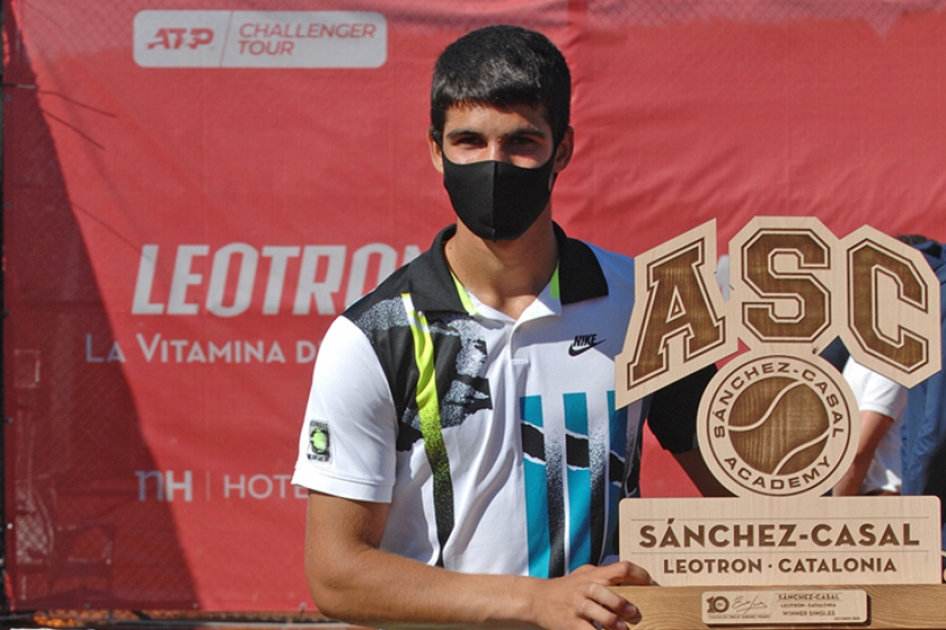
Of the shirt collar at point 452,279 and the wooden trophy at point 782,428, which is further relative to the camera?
the shirt collar at point 452,279

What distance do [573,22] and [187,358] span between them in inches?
72.7

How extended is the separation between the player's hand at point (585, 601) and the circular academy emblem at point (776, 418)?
0.85 ft

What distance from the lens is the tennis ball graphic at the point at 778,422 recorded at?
5.31ft

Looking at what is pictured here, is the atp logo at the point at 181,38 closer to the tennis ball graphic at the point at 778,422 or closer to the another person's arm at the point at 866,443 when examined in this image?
the another person's arm at the point at 866,443

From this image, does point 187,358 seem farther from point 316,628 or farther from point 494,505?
point 494,505

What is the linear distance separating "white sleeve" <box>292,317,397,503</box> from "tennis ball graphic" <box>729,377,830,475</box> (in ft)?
1.75

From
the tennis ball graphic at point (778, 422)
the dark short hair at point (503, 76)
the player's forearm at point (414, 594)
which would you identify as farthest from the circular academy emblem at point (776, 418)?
the dark short hair at point (503, 76)

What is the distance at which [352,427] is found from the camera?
5.21 feet

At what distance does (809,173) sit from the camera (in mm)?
3840

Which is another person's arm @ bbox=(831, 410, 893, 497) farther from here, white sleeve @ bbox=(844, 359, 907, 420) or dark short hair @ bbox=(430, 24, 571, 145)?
dark short hair @ bbox=(430, 24, 571, 145)

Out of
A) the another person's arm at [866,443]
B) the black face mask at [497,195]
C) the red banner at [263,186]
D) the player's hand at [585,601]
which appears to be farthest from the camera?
the red banner at [263,186]

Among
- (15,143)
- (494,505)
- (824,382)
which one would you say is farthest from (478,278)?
(15,143)

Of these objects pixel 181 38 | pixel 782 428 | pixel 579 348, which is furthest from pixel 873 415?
pixel 181 38

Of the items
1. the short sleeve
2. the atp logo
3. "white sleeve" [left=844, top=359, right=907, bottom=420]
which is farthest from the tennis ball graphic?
the atp logo
